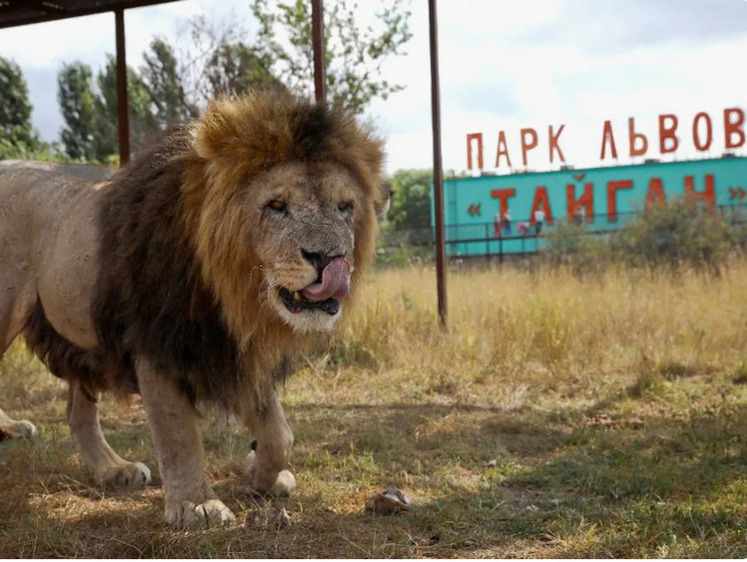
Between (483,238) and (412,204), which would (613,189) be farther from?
(412,204)

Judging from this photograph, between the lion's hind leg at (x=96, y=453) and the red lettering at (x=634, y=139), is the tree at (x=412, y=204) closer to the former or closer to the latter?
the red lettering at (x=634, y=139)

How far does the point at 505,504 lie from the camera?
158 inches

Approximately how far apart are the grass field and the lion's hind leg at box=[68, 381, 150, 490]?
10 centimetres

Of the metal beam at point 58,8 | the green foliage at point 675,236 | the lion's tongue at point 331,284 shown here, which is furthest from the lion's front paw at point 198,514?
the green foliage at point 675,236

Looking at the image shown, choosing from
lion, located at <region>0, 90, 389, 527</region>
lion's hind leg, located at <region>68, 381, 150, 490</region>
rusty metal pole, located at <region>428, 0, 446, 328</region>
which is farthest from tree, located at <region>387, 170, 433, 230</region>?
lion, located at <region>0, 90, 389, 527</region>

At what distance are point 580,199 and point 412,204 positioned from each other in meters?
13.1

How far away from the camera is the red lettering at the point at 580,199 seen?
31422 millimetres

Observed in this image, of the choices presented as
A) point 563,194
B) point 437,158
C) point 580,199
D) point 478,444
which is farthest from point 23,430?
point 563,194

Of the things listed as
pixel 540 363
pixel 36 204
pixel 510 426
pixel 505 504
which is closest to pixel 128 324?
pixel 36 204

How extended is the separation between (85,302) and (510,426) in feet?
9.16

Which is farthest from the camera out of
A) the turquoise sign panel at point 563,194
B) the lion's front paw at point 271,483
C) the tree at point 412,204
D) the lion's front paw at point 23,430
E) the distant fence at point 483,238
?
the tree at point 412,204

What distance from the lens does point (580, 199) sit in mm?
31719

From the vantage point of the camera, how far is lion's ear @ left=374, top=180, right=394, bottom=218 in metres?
4.01

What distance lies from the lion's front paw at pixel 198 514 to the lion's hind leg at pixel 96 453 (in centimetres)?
90
